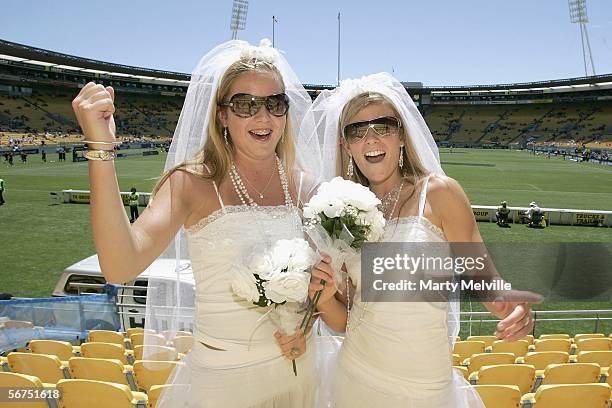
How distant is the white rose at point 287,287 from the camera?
188 cm

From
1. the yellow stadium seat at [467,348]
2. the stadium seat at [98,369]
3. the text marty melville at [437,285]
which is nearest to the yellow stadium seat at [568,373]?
the yellow stadium seat at [467,348]

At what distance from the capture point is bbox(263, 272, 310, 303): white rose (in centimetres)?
188

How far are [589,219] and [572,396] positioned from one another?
15.2 m

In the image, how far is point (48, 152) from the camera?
40.7m

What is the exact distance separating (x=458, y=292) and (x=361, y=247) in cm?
70

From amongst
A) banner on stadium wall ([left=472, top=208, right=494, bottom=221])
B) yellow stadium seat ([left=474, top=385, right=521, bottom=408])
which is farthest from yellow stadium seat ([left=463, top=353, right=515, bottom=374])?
banner on stadium wall ([left=472, top=208, right=494, bottom=221])

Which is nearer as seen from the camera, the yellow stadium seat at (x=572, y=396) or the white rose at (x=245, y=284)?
the white rose at (x=245, y=284)

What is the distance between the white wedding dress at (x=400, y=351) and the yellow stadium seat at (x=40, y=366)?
2700 millimetres

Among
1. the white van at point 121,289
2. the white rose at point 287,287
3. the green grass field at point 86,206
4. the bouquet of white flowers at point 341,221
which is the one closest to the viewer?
the white rose at point 287,287

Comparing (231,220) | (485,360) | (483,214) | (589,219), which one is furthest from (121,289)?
(589,219)

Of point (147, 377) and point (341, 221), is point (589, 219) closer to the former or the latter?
point (147, 377)

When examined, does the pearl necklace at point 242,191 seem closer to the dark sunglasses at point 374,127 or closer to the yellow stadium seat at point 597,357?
Result: the dark sunglasses at point 374,127

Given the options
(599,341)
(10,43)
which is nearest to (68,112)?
(10,43)

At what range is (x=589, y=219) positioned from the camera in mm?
16250
